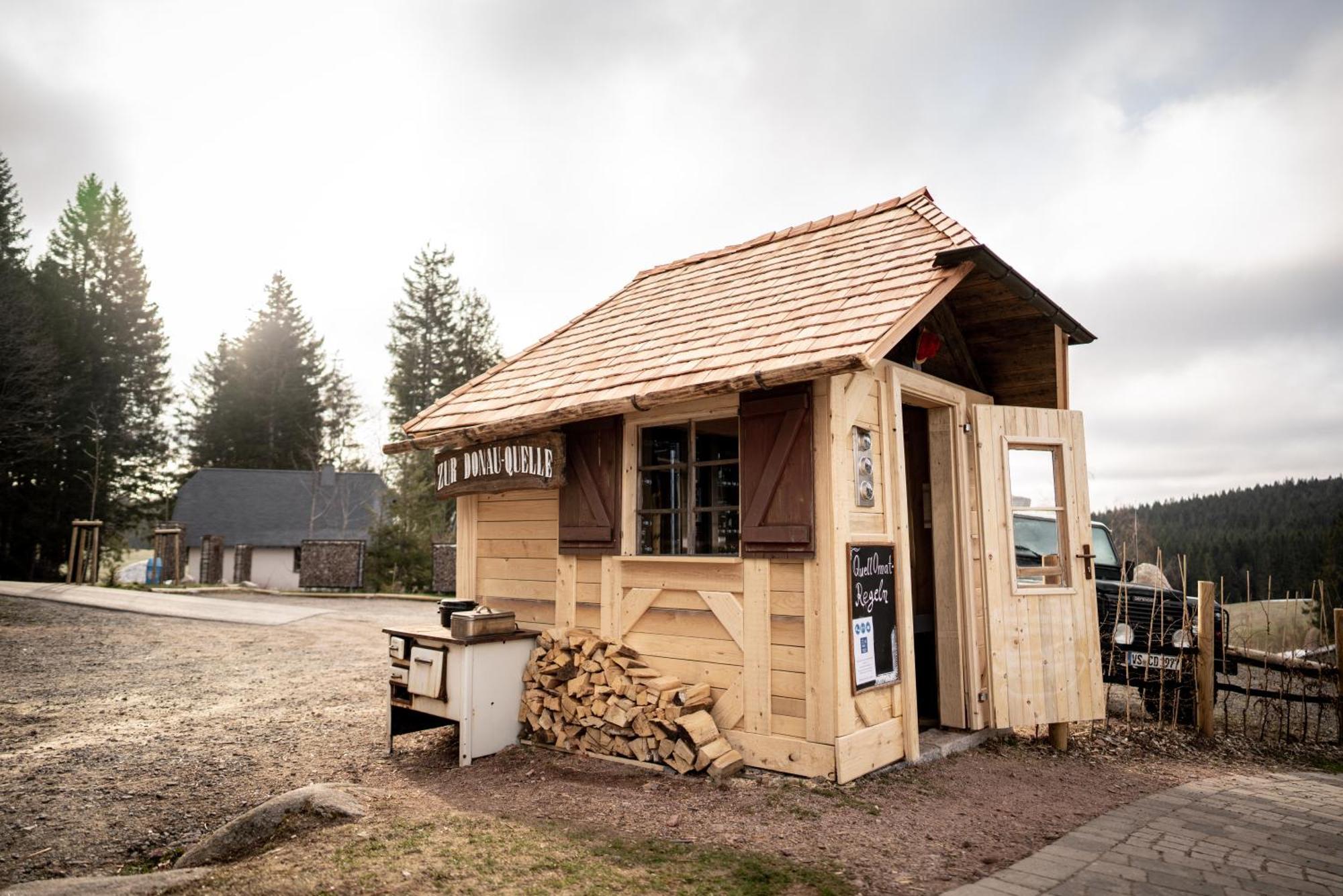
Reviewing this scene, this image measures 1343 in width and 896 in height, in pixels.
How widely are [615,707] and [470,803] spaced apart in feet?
4.17

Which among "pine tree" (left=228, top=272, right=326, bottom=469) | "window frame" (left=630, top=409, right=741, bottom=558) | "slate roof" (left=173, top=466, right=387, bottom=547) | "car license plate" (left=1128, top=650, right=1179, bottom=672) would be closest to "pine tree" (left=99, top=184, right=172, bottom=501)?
"slate roof" (left=173, top=466, right=387, bottom=547)

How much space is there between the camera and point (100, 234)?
4134 cm

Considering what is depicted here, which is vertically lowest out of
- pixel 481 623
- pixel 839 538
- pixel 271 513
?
pixel 481 623

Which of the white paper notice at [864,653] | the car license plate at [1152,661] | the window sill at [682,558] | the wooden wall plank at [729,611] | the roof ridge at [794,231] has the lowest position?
the car license plate at [1152,661]

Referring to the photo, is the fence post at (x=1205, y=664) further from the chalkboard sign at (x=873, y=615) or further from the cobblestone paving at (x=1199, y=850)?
the chalkboard sign at (x=873, y=615)

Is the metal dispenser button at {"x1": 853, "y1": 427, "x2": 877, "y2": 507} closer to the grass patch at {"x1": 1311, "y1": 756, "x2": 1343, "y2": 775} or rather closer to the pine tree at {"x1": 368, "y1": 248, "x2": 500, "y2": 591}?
the grass patch at {"x1": 1311, "y1": 756, "x2": 1343, "y2": 775}

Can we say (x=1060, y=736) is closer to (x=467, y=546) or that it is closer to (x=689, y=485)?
(x=689, y=485)

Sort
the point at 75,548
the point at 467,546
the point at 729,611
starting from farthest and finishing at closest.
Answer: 1. the point at 75,548
2. the point at 467,546
3. the point at 729,611

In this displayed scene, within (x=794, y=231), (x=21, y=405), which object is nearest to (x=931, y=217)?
(x=794, y=231)

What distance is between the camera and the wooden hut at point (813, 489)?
17.7ft

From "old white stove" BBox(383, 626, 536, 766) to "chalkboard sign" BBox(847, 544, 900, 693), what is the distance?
2.80 meters

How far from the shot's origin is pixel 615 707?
5.96m

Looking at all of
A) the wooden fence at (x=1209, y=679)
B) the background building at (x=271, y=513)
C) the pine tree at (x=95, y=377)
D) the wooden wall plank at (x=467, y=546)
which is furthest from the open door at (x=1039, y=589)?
the pine tree at (x=95, y=377)

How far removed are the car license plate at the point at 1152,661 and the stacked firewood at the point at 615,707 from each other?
15.5 feet
